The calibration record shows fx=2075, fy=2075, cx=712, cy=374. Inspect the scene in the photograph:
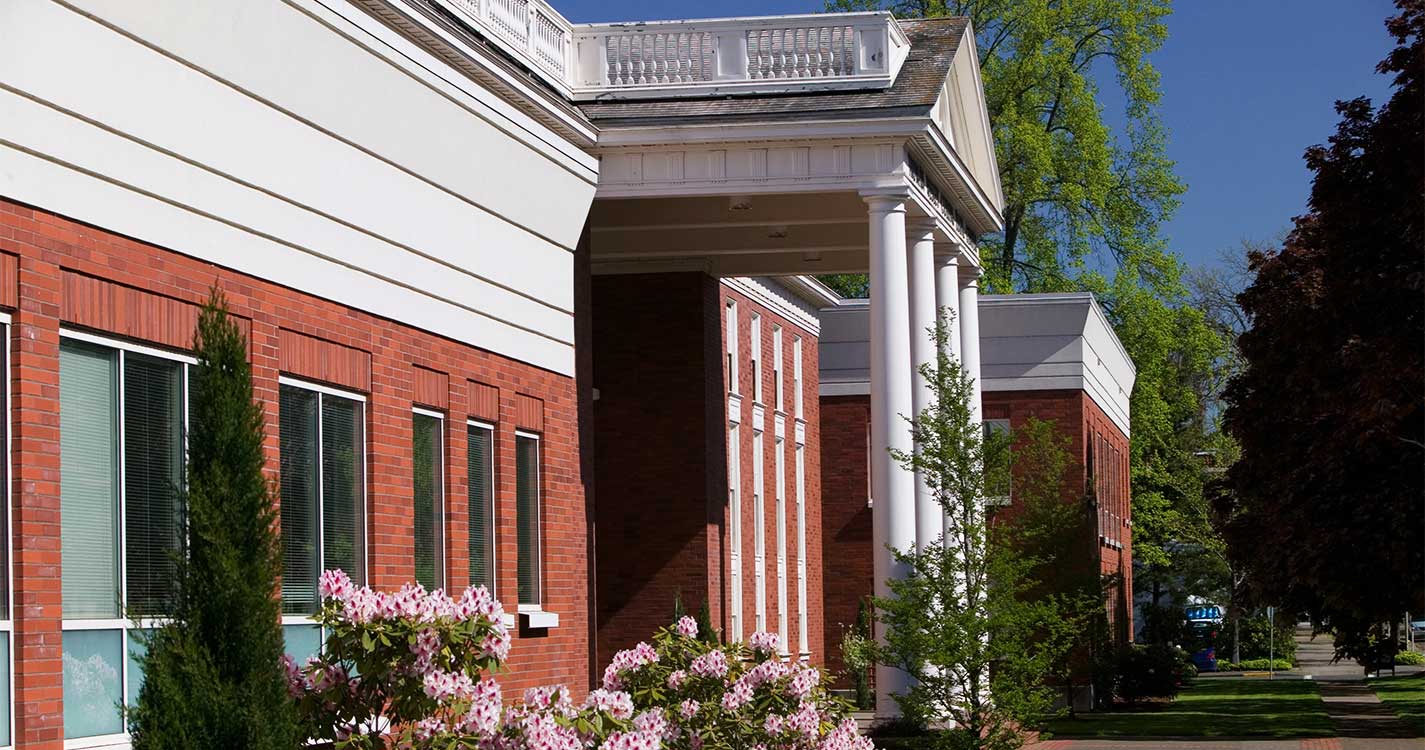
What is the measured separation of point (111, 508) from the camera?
13.9 metres

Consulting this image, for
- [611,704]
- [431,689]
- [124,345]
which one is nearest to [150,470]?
[124,345]

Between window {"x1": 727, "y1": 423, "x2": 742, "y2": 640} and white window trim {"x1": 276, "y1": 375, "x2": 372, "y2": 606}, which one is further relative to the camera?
window {"x1": 727, "y1": 423, "x2": 742, "y2": 640}

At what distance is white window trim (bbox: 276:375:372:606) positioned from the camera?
1709 cm

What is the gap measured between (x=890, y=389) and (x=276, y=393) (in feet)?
38.8

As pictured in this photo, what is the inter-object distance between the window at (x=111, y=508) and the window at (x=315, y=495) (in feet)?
6.11

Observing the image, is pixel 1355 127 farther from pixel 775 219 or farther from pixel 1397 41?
pixel 775 219

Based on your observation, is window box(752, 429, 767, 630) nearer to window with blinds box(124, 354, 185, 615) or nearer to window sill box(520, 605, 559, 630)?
window sill box(520, 605, 559, 630)

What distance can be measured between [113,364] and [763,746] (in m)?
5.45

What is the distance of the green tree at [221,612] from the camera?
1112cm

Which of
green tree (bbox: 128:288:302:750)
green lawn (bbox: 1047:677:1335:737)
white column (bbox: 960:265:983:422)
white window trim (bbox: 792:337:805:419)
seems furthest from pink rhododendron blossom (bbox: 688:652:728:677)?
white window trim (bbox: 792:337:805:419)

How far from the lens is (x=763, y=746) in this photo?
50.7 ft

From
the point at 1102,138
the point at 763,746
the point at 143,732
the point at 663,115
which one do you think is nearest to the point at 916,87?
the point at 663,115

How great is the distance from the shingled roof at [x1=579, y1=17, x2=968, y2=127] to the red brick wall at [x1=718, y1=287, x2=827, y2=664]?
9.63m

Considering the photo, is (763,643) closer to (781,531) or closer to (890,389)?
(890,389)
